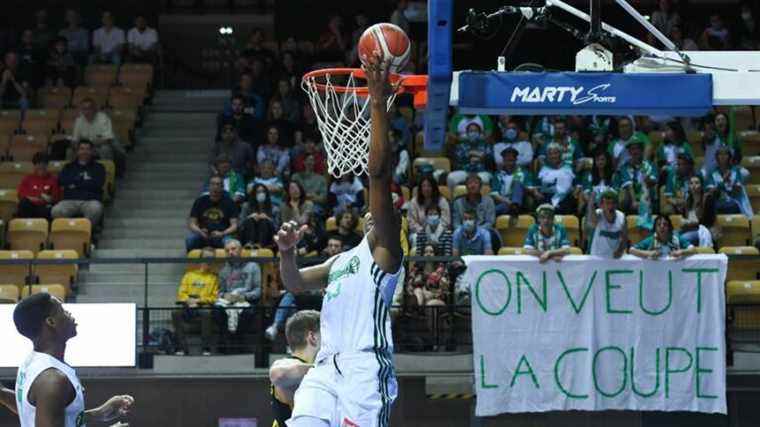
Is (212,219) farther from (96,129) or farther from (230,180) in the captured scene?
(96,129)

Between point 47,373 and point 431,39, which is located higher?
point 431,39

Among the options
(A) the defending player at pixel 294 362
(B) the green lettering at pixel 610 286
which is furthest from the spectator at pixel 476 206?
(A) the defending player at pixel 294 362

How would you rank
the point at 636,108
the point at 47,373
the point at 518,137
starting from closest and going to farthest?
the point at 47,373 < the point at 636,108 < the point at 518,137

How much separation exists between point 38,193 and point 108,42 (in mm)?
4971

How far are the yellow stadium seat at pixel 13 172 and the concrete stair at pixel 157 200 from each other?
3.74 feet

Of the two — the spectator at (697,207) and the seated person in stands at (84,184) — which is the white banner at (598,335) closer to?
the spectator at (697,207)

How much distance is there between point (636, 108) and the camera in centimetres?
818

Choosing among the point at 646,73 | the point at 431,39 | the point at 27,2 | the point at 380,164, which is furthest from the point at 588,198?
the point at 27,2

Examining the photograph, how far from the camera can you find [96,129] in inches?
690

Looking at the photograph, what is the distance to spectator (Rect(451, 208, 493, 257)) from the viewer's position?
14.2 metres

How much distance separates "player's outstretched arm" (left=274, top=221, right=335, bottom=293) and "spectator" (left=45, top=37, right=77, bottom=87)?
1372 centimetres

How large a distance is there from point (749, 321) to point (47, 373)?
8.79 m

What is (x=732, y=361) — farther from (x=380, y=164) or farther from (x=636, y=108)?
(x=380, y=164)

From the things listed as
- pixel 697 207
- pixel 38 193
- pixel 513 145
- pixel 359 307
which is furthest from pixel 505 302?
pixel 359 307
